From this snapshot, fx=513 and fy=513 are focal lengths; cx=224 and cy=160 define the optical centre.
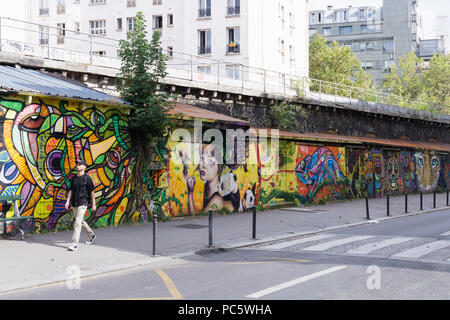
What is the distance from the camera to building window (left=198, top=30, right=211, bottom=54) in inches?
1919

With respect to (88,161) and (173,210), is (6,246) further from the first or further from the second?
(173,210)

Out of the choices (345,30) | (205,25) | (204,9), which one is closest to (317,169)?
(205,25)

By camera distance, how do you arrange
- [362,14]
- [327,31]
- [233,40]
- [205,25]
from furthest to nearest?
[327,31]
[362,14]
[205,25]
[233,40]

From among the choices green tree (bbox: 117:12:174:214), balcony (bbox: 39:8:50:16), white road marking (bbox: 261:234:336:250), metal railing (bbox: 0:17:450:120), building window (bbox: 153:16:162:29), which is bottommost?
white road marking (bbox: 261:234:336:250)

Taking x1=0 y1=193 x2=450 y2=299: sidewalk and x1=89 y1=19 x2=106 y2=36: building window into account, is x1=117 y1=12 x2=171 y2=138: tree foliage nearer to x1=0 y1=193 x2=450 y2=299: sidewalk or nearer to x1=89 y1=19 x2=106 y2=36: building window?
x1=0 y1=193 x2=450 y2=299: sidewalk

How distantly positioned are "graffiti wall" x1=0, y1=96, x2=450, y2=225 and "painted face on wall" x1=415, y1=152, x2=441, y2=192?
1071 cm

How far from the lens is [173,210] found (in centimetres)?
1791

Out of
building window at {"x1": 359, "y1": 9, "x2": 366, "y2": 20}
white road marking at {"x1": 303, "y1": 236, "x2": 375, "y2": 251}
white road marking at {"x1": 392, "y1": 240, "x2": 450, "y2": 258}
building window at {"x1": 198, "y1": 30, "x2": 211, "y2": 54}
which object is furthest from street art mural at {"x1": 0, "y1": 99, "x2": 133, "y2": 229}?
building window at {"x1": 359, "y1": 9, "x2": 366, "y2": 20}

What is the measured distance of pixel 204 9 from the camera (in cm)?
4894

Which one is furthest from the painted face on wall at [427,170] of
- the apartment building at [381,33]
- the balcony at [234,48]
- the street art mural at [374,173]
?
the apartment building at [381,33]

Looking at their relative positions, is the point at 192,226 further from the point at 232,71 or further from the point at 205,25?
the point at 205,25

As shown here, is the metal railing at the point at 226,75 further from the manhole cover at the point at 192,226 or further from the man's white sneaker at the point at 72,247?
the man's white sneaker at the point at 72,247

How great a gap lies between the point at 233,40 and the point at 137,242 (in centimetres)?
3738
